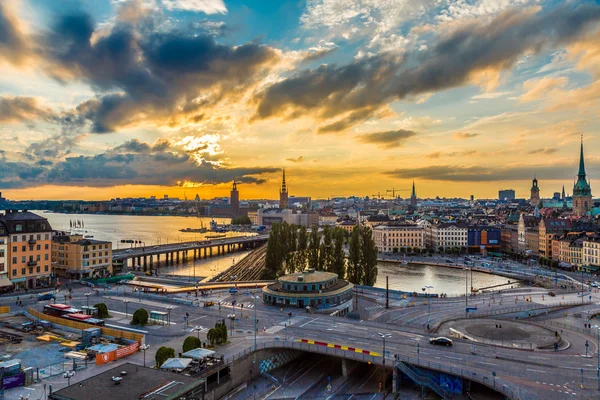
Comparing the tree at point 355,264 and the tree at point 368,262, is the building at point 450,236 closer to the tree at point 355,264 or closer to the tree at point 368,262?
the tree at point 368,262

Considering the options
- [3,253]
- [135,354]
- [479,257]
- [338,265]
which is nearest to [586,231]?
[479,257]

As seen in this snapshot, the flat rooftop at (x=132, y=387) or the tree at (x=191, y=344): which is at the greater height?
the flat rooftop at (x=132, y=387)

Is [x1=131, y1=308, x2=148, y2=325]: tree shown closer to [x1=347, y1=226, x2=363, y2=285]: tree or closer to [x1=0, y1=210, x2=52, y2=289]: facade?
[x1=0, y1=210, x2=52, y2=289]: facade

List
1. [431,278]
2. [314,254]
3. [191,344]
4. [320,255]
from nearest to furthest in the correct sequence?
[191,344] → [320,255] → [314,254] → [431,278]

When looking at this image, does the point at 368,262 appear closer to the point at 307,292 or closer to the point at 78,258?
the point at 307,292

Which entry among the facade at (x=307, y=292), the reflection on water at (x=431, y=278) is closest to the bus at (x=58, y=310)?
the facade at (x=307, y=292)

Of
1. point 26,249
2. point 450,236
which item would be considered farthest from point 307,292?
point 450,236
